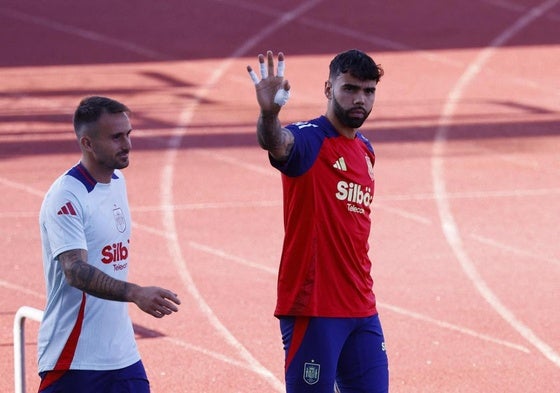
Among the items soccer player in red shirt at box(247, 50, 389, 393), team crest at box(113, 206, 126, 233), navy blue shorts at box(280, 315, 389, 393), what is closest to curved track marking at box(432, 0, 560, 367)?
navy blue shorts at box(280, 315, 389, 393)

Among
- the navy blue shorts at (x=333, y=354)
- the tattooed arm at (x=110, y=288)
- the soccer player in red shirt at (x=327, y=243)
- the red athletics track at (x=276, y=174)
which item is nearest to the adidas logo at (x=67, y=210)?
the tattooed arm at (x=110, y=288)

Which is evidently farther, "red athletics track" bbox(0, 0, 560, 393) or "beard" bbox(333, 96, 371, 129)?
"red athletics track" bbox(0, 0, 560, 393)

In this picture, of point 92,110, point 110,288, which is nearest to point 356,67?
point 92,110

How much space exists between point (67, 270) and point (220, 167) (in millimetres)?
9559

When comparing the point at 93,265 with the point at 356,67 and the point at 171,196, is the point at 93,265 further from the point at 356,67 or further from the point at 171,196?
the point at 171,196

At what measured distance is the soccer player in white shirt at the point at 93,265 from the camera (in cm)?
471

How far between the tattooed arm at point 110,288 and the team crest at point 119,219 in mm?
286

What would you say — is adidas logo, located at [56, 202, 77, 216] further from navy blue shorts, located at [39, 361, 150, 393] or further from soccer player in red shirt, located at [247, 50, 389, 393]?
soccer player in red shirt, located at [247, 50, 389, 393]

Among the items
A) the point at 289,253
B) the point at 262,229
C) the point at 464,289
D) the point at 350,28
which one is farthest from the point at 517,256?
the point at 350,28

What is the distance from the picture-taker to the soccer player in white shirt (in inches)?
185

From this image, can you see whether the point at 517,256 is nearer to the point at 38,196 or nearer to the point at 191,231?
the point at 191,231

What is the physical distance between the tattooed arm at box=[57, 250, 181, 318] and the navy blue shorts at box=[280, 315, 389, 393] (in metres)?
0.85

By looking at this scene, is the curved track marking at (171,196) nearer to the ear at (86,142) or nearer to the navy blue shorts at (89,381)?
the navy blue shorts at (89,381)

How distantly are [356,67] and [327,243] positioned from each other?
2.47 feet
